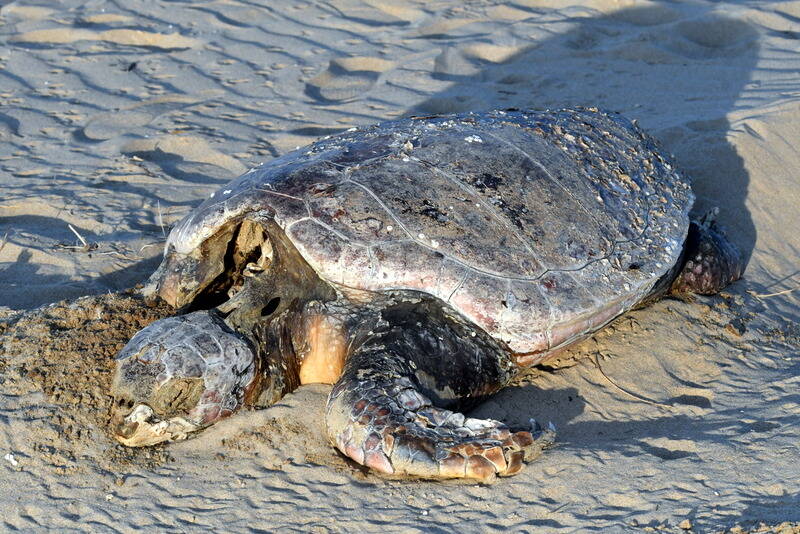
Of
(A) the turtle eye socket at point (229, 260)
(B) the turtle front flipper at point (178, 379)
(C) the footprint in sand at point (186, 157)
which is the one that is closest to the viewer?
(B) the turtle front flipper at point (178, 379)

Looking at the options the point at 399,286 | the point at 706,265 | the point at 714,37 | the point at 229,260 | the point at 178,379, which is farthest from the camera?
the point at 714,37

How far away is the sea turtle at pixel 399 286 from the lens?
2.75m

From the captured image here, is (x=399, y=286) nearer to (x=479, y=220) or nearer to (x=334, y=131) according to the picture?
(x=479, y=220)

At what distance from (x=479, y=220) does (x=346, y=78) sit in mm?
3461

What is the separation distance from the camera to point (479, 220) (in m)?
3.26

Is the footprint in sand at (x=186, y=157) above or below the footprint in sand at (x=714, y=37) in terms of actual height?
below

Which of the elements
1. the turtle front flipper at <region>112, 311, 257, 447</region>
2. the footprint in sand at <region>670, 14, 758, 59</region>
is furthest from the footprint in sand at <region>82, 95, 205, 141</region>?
the footprint in sand at <region>670, 14, 758, 59</region>

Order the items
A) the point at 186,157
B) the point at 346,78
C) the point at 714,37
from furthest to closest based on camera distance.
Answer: the point at 714,37, the point at 346,78, the point at 186,157

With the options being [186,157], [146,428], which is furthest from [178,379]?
[186,157]

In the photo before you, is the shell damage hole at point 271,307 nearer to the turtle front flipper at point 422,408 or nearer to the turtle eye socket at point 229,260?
the turtle eye socket at point 229,260

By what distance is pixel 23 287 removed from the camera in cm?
387

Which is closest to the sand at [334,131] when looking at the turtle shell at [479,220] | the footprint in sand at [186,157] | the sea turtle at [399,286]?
the footprint in sand at [186,157]

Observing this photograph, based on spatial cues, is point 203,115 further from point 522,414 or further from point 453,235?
point 522,414

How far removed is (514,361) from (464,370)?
0.85ft
